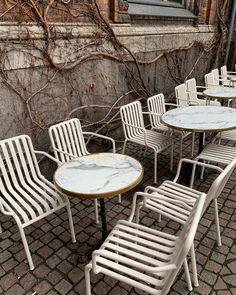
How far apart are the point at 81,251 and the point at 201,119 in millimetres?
2155

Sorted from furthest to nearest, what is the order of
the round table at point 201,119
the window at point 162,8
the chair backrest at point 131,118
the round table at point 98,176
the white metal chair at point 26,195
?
the window at point 162,8 → the chair backrest at point 131,118 → the round table at point 201,119 → the white metal chair at point 26,195 → the round table at point 98,176

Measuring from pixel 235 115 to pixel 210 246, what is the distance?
5.80 feet

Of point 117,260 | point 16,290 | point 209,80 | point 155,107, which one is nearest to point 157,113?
point 155,107

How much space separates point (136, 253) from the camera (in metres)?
1.73

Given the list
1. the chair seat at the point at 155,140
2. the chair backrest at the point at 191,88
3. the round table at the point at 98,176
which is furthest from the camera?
the chair backrest at the point at 191,88

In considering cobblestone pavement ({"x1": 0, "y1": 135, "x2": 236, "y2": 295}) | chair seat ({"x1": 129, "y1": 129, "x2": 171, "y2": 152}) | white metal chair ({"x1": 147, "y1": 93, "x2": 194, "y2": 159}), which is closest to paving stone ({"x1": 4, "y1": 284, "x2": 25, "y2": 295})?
cobblestone pavement ({"x1": 0, "y1": 135, "x2": 236, "y2": 295})

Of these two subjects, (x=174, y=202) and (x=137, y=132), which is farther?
(x=137, y=132)

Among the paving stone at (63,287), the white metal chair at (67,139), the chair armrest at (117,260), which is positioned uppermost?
the white metal chair at (67,139)

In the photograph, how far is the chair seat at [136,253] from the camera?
61.6 inches

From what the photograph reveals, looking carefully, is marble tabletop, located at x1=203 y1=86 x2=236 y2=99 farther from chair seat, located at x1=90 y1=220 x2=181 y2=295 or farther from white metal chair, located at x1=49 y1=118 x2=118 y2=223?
chair seat, located at x1=90 y1=220 x2=181 y2=295

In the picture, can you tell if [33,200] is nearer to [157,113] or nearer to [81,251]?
[81,251]

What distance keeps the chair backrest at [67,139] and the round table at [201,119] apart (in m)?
1.12

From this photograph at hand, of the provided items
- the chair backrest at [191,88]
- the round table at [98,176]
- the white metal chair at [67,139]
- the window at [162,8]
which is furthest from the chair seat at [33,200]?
the chair backrest at [191,88]

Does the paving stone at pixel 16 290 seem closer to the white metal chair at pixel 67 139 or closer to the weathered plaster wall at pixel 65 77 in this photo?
the white metal chair at pixel 67 139
